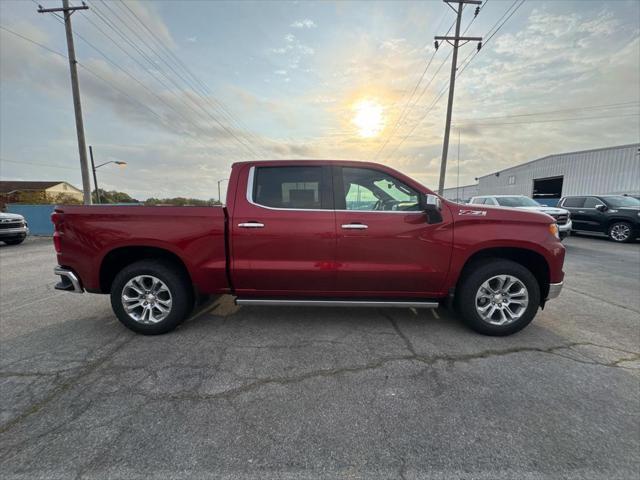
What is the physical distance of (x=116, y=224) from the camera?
3.09 metres

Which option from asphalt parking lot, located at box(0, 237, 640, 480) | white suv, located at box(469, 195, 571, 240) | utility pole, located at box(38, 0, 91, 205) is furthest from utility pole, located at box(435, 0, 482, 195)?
utility pole, located at box(38, 0, 91, 205)

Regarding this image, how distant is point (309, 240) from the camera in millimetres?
3074

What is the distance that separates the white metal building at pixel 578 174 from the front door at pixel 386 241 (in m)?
30.4

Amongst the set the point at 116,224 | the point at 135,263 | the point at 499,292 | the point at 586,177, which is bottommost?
the point at 499,292

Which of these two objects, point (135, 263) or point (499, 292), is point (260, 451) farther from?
point (499, 292)

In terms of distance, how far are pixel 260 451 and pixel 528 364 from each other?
8.20ft

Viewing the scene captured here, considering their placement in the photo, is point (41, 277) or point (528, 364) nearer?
point (528, 364)

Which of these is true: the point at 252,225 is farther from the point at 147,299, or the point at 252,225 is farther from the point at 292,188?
the point at 147,299

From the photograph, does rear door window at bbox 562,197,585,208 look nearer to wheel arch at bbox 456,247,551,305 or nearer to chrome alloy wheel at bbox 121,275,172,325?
wheel arch at bbox 456,247,551,305

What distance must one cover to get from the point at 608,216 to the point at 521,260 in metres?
11.7

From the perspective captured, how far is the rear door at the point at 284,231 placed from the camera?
121 inches

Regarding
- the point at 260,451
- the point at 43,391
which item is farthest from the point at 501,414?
the point at 43,391

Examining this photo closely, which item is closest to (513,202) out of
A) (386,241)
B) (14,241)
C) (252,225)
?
(386,241)

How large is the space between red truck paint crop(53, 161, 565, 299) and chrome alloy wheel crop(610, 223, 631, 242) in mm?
11485
